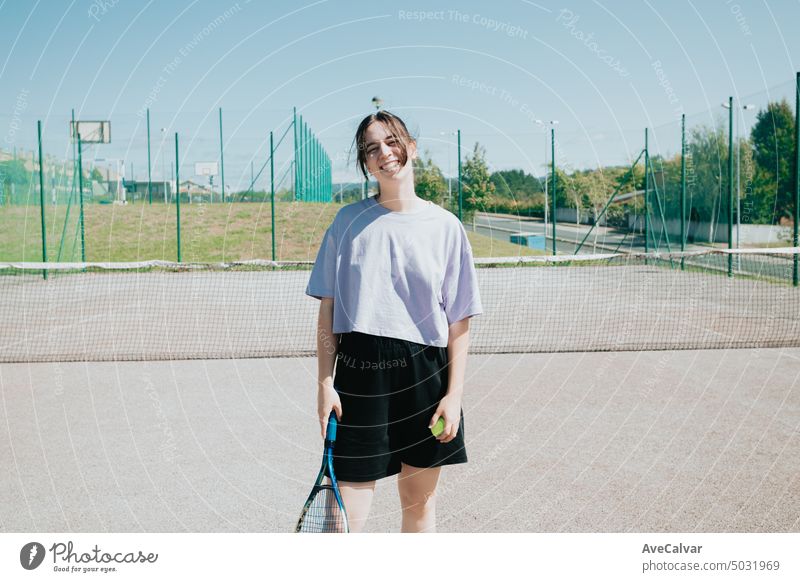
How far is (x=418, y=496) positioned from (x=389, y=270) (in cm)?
86

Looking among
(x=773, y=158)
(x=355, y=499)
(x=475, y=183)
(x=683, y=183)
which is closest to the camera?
(x=355, y=499)

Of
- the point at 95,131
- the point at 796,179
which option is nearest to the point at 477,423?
the point at 796,179

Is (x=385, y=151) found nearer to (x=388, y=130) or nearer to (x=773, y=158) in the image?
(x=388, y=130)

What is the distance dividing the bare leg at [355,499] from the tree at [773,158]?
48.5 feet

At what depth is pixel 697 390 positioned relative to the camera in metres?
7.61

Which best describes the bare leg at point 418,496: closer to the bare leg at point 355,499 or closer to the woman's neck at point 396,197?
the bare leg at point 355,499

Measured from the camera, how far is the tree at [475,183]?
62.9 feet

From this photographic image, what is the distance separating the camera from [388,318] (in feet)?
9.40

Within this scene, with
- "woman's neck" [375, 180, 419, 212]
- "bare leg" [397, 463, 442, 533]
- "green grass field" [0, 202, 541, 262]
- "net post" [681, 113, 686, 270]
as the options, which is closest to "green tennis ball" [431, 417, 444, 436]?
"bare leg" [397, 463, 442, 533]

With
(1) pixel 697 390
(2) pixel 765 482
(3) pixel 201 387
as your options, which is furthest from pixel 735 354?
(3) pixel 201 387

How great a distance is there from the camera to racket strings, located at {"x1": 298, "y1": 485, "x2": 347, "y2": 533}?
2.98 m

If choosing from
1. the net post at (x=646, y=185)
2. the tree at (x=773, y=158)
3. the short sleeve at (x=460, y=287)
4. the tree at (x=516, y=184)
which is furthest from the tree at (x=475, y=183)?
the short sleeve at (x=460, y=287)
